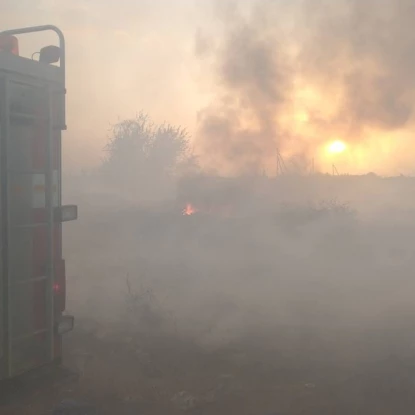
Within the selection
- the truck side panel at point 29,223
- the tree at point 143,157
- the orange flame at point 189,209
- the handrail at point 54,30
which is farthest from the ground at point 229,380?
the tree at point 143,157

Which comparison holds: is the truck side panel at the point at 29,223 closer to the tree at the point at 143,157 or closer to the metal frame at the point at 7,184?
the metal frame at the point at 7,184

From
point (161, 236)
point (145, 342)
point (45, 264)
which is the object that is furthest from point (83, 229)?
point (45, 264)

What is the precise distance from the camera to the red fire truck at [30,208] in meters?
2.94

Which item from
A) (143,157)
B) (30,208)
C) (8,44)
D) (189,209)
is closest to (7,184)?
(30,208)

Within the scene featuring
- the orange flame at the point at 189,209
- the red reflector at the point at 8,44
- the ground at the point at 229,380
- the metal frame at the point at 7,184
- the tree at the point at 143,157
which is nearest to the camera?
the metal frame at the point at 7,184

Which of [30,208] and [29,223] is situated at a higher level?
[30,208]

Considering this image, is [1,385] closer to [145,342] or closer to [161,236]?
[145,342]

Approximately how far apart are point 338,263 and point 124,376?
657 cm

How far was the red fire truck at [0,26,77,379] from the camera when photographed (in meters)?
2.94

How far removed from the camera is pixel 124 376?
5.62 metres

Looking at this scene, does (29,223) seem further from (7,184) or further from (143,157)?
(143,157)

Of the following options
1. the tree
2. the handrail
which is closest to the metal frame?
→ the handrail

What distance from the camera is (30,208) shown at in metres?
3.10

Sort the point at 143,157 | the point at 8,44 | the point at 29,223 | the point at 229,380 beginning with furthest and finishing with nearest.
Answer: the point at 143,157, the point at 229,380, the point at 8,44, the point at 29,223
